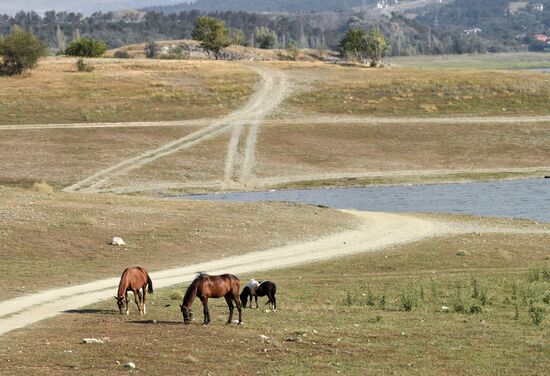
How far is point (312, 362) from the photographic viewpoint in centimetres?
2125

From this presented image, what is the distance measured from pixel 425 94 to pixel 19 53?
132 feet

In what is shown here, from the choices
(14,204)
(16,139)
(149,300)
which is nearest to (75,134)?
(16,139)

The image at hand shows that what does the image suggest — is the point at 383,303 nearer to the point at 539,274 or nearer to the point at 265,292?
the point at 265,292

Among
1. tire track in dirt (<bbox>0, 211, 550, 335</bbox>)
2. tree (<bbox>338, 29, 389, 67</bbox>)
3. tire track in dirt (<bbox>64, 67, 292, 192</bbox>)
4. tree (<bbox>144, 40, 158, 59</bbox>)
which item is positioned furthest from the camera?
tree (<bbox>144, 40, 158, 59</bbox>)

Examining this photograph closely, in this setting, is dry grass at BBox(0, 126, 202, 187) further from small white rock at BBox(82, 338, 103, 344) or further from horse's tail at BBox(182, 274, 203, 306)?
small white rock at BBox(82, 338, 103, 344)

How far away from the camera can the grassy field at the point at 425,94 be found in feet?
310

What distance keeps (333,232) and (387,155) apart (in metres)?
34.3

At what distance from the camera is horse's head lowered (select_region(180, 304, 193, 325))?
2430 cm

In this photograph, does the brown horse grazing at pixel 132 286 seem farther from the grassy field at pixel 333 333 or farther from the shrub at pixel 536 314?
the shrub at pixel 536 314

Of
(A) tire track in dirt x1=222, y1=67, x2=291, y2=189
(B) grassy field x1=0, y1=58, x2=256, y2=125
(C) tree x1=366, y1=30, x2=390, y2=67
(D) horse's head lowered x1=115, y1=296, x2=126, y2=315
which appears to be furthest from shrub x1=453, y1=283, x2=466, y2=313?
(C) tree x1=366, y1=30, x2=390, y2=67

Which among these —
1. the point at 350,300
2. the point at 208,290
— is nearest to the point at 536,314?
the point at 350,300

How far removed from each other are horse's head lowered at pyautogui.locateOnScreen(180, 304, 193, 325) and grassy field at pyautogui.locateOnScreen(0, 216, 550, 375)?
0.32 metres

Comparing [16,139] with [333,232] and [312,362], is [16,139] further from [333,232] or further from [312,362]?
[312,362]

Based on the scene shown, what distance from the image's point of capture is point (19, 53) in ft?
361
